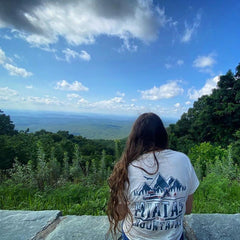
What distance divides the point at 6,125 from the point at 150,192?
9.19m

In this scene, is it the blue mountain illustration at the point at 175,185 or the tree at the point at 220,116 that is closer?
the blue mountain illustration at the point at 175,185

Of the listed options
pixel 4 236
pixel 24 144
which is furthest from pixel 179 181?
pixel 24 144

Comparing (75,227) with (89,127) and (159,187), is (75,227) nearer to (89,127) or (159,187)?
(159,187)

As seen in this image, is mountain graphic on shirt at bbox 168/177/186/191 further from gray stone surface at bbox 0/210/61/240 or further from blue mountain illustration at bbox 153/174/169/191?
gray stone surface at bbox 0/210/61/240

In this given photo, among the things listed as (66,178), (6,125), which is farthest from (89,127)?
(66,178)

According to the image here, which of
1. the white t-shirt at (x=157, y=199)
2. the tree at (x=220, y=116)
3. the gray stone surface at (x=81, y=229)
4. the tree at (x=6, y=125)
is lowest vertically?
the gray stone surface at (x=81, y=229)

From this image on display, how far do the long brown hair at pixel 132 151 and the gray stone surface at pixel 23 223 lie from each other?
1.72 feet

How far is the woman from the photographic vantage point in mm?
1005

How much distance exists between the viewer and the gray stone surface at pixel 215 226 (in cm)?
108

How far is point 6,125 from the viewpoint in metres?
7.90

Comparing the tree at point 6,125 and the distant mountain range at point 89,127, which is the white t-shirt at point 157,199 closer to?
the distant mountain range at point 89,127

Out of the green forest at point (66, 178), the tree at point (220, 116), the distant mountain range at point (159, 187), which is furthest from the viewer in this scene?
the tree at point (220, 116)

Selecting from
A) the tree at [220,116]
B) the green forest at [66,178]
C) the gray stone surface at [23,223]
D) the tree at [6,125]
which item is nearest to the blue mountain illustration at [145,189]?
the gray stone surface at [23,223]

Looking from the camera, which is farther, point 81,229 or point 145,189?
point 81,229
